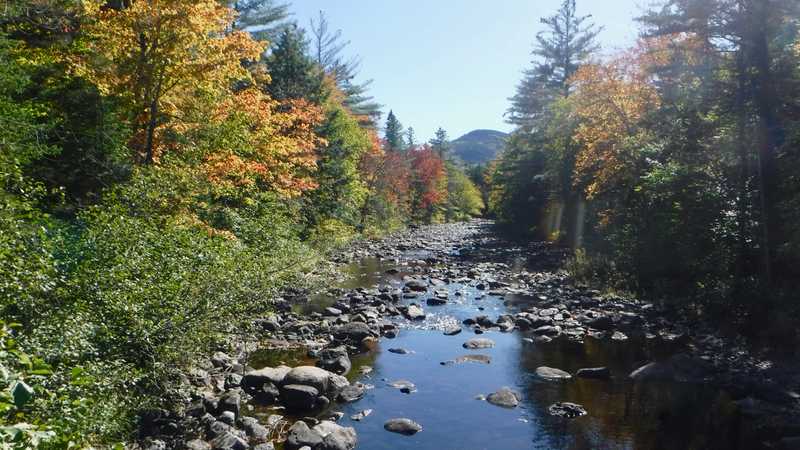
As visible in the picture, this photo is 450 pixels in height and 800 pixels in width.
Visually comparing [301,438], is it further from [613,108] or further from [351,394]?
[613,108]

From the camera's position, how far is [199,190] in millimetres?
11555

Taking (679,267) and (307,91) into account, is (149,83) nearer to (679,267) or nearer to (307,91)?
(307,91)

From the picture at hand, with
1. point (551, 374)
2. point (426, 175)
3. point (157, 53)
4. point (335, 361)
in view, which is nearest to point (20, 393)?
point (335, 361)

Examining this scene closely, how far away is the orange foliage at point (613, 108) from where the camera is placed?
70.7ft

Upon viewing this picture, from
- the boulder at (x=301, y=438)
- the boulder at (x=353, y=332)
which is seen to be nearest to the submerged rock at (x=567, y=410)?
the boulder at (x=301, y=438)

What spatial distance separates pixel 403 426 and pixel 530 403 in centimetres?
257

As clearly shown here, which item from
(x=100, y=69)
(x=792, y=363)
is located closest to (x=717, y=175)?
(x=792, y=363)

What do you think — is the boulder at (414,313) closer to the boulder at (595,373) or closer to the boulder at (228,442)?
the boulder at (595,373)

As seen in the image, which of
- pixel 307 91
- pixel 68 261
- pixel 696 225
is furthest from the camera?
pixel 307 91

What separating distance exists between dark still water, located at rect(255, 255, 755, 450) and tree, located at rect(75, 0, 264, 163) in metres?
8.06

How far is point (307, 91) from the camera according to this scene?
25.8 meters

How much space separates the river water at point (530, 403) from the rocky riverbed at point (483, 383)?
3 centimetres

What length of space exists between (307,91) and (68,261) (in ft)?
64.7

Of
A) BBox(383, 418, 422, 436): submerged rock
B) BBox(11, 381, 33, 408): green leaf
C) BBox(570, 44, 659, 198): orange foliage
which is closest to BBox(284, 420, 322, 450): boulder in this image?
BBox(383, 418, 422, 436): submerged rock
